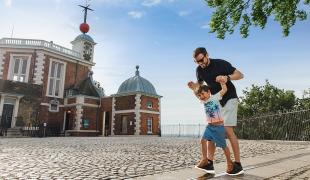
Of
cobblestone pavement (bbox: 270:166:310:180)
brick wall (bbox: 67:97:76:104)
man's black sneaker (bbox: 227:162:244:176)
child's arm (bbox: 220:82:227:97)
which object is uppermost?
brick wall (bbox: 67:97:76:104)

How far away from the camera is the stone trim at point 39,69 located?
28625 millimetres

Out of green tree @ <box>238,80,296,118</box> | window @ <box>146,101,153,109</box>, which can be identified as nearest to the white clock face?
window @ <box>146,101,153,109</box>

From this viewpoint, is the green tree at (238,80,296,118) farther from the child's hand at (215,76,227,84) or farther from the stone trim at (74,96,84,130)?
the child's hand at (215,76,227,84)

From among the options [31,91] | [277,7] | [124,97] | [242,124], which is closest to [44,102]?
[31,91]

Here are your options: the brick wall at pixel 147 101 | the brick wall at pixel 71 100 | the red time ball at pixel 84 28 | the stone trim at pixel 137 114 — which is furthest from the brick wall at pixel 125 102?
the red time ball at pixel 84 28

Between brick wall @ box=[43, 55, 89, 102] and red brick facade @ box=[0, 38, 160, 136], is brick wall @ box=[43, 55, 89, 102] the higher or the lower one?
the higher one

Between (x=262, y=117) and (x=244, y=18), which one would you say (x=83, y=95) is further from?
(x=244, y=18)

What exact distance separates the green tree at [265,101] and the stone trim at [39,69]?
20321mm

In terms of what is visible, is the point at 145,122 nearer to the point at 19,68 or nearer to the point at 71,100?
the point at 71,100

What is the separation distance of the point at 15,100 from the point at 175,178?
86.9ft

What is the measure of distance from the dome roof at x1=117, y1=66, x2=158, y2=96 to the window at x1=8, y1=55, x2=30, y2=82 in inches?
386

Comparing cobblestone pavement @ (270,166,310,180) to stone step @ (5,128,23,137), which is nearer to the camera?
cobblestone pavement @ (270,166,310,180)

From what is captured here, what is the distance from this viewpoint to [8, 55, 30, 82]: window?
2900 cm

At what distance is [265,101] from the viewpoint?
2812 cm
